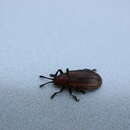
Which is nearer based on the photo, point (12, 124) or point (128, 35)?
point (12, 124)

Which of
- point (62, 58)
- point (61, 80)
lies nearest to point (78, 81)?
point (61, 80)

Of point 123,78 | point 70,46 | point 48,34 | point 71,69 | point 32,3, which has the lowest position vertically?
point 123,78

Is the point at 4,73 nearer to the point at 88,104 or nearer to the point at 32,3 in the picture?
the point at 88,104

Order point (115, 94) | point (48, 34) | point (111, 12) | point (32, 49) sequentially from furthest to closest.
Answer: point (111, 12), point (48, 34), point (32, 49), point (115, 94)

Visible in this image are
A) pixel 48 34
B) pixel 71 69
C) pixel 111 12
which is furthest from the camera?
pixel 111 12

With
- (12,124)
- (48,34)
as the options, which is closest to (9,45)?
(48,34)
